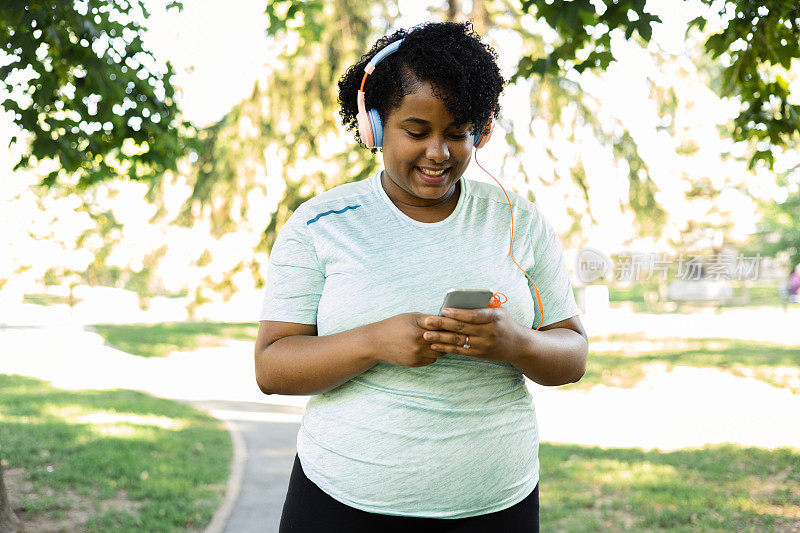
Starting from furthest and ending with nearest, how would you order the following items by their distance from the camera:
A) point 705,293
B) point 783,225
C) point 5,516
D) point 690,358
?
point 705,293 < point 783,225 < point 690,358 < point 5,516

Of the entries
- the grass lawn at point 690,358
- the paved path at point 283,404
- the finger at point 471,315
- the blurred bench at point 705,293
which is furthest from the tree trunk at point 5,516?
the blurred bench at point 705,293

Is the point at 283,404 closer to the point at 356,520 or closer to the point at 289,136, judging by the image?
the point at 289,136

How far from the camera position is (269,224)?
1016 centimetres

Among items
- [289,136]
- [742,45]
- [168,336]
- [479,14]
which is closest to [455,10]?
[479,14]

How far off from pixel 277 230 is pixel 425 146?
8.48 m

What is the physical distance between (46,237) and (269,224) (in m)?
12.4

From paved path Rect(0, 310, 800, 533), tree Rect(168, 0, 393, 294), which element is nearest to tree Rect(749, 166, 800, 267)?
paved path Rect(0, 310, 800, 533)

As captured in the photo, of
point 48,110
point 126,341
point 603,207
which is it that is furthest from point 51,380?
point 603,207

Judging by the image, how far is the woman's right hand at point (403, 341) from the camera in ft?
4.93

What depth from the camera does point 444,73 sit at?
67.5 inches

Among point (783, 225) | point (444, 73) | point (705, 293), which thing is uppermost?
point (444, 73)

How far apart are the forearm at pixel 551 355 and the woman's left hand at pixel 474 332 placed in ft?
0.20

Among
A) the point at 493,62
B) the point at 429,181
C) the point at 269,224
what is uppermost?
the point at 493,62

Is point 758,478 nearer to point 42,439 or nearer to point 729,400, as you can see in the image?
point 729,400
